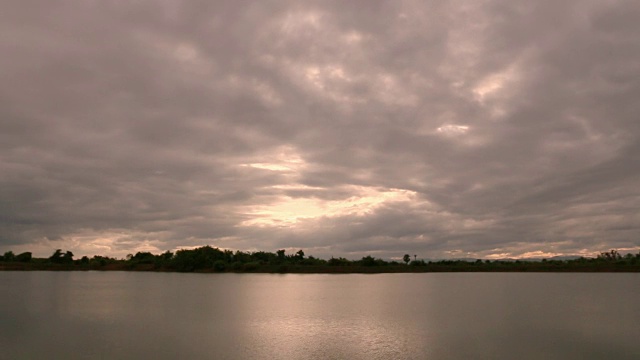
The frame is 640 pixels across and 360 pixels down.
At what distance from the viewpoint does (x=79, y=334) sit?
43250 mm

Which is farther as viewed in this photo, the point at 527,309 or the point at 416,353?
the point at 527,309

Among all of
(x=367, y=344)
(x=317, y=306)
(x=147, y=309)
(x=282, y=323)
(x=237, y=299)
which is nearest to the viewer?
(x=367, y=344)

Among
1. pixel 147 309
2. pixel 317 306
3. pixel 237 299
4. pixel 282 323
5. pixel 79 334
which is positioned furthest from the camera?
pixel 237 299

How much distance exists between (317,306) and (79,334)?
35584mm

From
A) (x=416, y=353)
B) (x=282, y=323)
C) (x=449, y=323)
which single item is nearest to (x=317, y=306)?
(x=282, y=323)

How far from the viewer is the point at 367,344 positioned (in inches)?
1527

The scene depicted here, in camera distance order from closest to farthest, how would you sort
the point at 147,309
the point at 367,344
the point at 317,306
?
1. the point at 367,344
2. the point at 147,309
3. the point at 317,306

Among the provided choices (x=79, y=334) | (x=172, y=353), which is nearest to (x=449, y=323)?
(x=172, y=353)

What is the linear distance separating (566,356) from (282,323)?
1156 inches

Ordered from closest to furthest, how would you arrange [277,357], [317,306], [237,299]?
1. [277,357]
2. [317,306]
3. [237,299]

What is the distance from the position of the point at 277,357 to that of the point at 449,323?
2597 centimetres

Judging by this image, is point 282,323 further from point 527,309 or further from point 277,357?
point 527,309

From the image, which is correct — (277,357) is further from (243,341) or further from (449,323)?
(449,323)

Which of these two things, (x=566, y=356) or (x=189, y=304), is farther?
(x=189, y=304)
